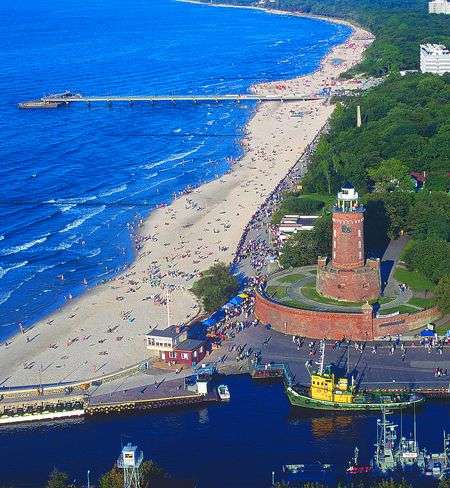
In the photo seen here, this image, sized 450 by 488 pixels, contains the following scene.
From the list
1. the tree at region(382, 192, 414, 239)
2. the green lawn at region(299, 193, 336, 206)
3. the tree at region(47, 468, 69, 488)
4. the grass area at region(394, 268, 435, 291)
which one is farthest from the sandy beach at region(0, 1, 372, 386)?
the tree at region(47, 468, 69, 488)

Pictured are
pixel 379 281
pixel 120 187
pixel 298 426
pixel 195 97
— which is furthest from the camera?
pixel 195 97

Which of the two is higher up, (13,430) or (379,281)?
(379,281)

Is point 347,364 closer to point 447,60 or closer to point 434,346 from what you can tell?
point 434,346

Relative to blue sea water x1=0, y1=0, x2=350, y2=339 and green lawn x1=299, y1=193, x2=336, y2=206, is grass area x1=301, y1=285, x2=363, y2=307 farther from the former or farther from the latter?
green lawn x1=299, y1=193, x2=336, y2=206

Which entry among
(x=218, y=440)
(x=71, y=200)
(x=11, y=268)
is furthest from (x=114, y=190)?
(x=218, y=440)

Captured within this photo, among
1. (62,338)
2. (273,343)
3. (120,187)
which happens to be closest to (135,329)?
(62,338)

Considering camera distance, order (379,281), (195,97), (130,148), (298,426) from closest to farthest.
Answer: (298,426)
(379,281)
(130,148)
(195,97)
